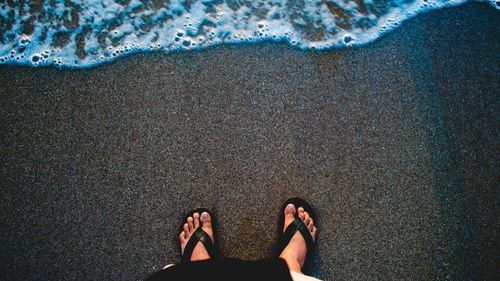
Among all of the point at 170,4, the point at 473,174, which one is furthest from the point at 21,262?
the point at 473,174

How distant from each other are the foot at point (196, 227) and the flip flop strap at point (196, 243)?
0.01 meters

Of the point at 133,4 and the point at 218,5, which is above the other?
the point at 218,5

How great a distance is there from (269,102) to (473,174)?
1063mm

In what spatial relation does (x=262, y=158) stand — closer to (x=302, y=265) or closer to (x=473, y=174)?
(x=302, y=265)

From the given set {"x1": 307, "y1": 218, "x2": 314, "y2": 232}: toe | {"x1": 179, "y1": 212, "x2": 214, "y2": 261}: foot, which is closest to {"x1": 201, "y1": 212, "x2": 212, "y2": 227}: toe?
{"x1": 179, "y1": 212, "x2": 214, "y2": 261}: foot

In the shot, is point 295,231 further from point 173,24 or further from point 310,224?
point 173,24

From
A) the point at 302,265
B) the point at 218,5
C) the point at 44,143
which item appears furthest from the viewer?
the point at 218,5

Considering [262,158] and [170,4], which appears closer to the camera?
[262,158]

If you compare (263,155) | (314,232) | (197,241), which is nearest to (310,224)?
(314,232)

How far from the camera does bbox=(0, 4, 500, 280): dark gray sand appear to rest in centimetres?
145

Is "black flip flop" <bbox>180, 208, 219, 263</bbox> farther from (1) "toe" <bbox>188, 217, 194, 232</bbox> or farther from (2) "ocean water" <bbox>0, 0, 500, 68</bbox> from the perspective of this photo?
(2) "ocean water" <bbox>0, 0, 500, 68</bbox>

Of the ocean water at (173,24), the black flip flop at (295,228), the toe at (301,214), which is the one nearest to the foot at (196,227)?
the black flip flop at (295,228)

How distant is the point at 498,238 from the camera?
144 centimetres

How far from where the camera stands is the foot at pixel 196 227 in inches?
56.8
